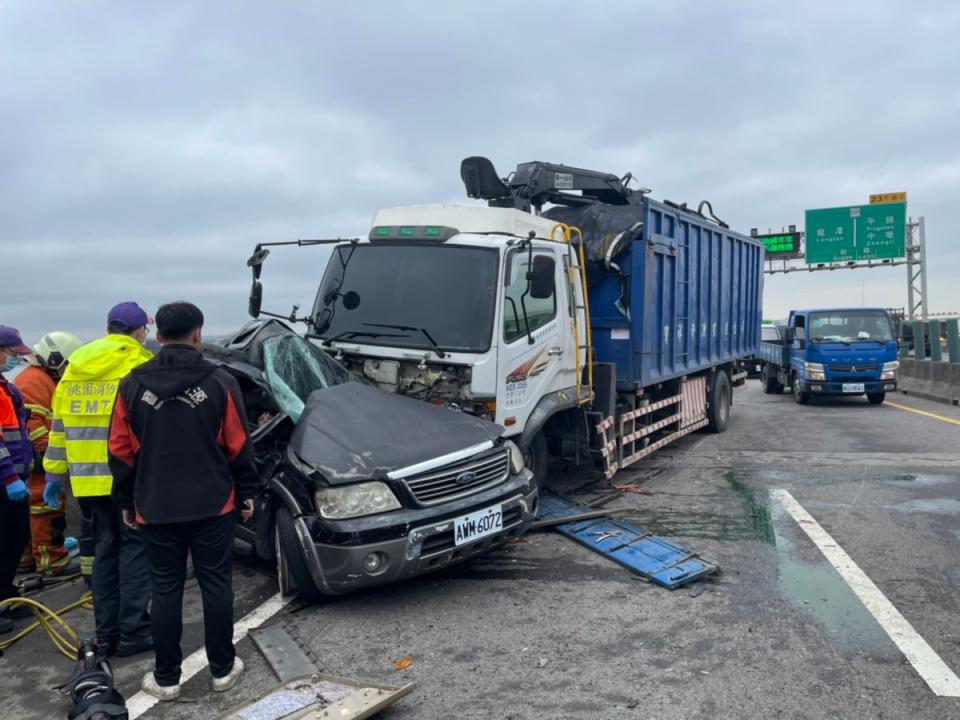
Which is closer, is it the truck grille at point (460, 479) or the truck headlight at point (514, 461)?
the truck grille at point (460, 479)

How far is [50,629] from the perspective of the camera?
4.05 metres

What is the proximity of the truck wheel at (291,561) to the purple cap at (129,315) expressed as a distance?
4.38ft

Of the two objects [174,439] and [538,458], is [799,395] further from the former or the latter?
[174,439]

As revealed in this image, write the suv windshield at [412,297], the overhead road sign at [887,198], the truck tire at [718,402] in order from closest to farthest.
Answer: the suv windshield at [412,297]
the truck tire at [718,402]
the overhead road sign at [887,198]

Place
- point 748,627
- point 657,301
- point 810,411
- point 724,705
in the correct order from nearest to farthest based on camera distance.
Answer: point 724,705 < point 748,627 < point 657,301 < point 810,411

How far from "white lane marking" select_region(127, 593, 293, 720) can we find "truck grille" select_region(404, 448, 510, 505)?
1109 millimetres

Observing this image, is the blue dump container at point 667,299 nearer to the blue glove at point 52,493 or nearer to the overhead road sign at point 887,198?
the blue glove at point 52,493

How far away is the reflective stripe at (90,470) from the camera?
3.89m

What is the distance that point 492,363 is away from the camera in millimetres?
5555

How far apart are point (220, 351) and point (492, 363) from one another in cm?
201

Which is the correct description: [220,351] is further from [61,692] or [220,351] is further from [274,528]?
[61,692]

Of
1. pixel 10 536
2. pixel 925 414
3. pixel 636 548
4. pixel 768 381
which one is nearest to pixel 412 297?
pixel 636 548

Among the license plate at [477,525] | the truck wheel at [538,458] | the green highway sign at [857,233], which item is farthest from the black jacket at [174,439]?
the green highway sign at [857,233]

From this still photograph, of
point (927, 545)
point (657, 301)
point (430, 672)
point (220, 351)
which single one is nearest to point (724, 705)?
point (430, 672)
